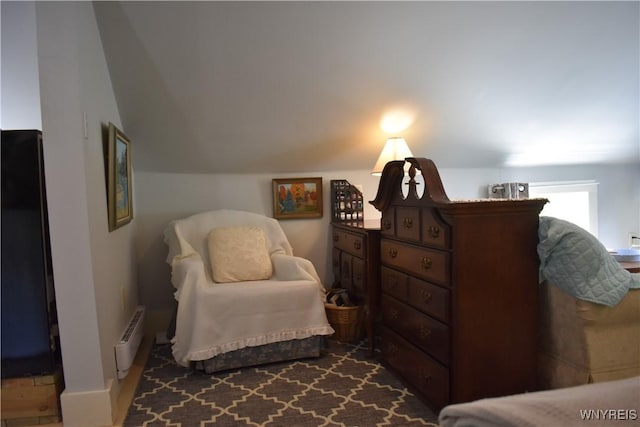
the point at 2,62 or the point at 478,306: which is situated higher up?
the point at 2,62

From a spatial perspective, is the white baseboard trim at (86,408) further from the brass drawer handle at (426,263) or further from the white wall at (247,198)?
the brass drawer handle at (426,263)

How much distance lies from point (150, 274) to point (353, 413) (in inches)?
79.0

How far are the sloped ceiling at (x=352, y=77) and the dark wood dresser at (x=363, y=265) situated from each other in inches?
31.2

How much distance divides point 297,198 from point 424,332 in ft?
5.78

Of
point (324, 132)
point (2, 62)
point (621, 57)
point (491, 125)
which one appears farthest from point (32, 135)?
point (621, 57)

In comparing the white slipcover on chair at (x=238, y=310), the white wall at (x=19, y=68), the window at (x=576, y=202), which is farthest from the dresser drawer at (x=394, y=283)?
the window at (x=576, y=202)

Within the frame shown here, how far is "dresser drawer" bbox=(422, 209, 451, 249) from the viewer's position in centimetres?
183

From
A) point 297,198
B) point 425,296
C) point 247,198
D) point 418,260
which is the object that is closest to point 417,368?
point 425,296

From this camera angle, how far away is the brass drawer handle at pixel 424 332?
6.55 ft

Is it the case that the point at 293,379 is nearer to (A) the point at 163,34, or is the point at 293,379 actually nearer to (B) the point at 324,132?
(B) the point at 324,132

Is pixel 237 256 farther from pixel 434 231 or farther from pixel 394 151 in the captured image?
pixel 434 231

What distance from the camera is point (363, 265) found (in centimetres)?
269

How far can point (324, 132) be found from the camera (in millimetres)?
3119

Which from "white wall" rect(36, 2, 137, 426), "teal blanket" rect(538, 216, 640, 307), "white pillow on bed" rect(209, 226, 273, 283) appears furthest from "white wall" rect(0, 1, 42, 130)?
"teal blanket" rect(538, 216, 640, 307)
